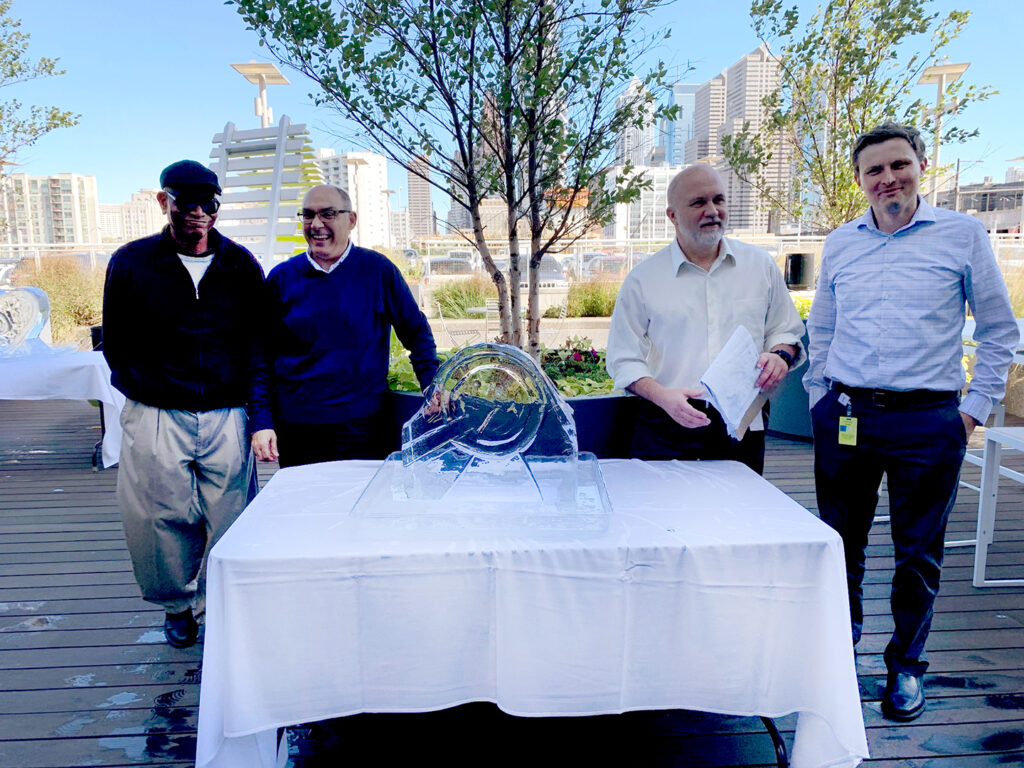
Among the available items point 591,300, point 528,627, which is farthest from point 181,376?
point 591,300

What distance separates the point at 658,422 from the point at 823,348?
56 centimetres

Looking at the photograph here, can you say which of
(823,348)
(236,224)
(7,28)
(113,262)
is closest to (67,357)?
(113,262)

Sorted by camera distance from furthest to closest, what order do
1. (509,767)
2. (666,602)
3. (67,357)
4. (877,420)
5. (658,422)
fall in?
(67,357), (658,422), (877,420), (509,767), (666,602)

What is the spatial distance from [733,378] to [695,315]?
1.13ft

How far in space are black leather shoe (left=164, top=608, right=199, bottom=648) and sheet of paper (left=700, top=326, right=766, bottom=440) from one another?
1824 mm

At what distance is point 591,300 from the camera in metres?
8.83

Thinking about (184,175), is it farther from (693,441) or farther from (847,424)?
(847,424)

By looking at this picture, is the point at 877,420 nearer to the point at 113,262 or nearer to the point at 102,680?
the point at 113,262

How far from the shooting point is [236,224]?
7.43 m

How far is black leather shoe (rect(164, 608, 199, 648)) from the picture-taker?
229 centimetres

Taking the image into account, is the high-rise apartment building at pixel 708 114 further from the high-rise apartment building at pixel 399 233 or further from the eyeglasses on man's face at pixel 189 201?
the high-rise apartment building at pixel 399 233

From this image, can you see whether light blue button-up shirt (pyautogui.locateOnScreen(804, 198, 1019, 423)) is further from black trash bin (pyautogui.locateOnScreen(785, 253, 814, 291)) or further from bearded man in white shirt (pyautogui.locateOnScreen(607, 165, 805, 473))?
black trash bin (pyautogui.locateOnScreen(785, 253, 814, 291))

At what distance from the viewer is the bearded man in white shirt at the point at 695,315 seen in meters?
1.92

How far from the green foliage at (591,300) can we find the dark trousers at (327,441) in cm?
657
